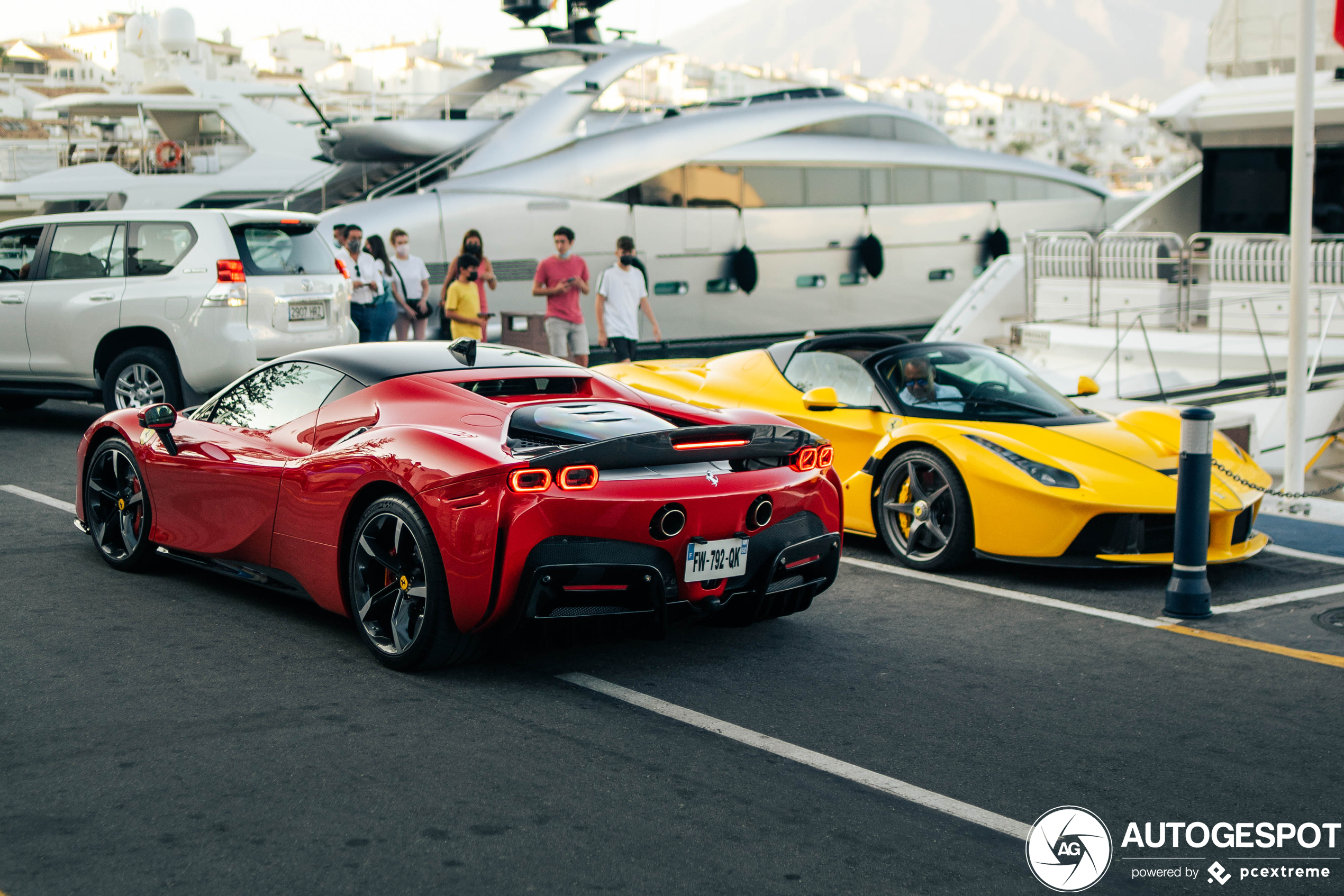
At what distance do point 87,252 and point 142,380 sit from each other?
1193mm

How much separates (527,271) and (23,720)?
13673 mm

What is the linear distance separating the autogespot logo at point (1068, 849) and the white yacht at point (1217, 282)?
26.2 ft

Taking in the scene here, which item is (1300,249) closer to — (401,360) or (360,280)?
(401,360)

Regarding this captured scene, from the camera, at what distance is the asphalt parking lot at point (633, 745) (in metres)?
3.46

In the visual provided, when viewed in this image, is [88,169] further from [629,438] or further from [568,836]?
[568,836]

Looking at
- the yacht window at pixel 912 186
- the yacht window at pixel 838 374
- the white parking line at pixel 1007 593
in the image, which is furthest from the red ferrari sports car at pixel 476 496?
the yacht window at pixel 912 186

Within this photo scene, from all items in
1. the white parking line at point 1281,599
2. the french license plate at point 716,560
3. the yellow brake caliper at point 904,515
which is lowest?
the white parking line at point 1281,599

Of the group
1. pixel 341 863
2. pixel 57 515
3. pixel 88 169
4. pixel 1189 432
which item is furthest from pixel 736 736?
pixel 88 169

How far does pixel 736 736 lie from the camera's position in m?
4.46

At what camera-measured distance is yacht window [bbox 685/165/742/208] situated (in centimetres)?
1931

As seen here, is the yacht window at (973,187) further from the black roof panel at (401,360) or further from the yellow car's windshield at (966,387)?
the black roof panel at (401,360)

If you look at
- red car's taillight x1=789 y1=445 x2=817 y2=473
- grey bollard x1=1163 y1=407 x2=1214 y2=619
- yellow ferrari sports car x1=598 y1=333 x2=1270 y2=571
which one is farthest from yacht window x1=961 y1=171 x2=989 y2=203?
red car's taillight x1=789 y1=445 x2=817 y2=473

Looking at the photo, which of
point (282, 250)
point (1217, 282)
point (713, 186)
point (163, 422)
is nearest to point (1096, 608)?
point (163, 422)

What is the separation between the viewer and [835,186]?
21.1 meters
